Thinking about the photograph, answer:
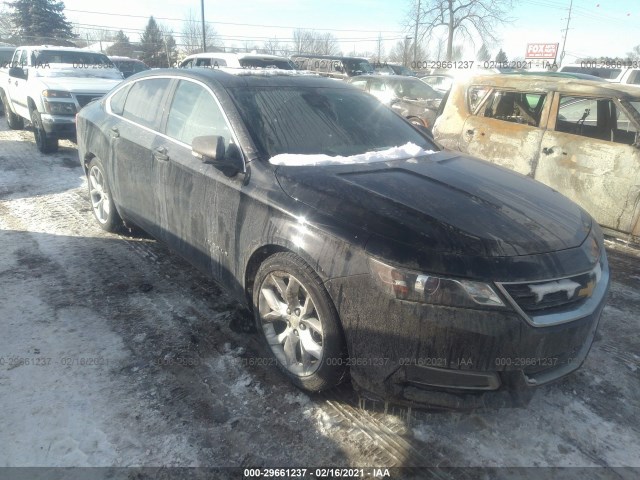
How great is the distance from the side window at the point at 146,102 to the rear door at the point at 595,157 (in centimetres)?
418

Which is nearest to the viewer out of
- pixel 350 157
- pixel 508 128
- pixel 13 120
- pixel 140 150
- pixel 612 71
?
pixel 350 157

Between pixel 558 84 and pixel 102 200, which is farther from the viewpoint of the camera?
pixel 558 84

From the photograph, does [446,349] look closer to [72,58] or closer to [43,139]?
[43,139]

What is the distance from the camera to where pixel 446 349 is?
2.12 metres

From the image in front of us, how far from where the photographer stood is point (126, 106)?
433cm

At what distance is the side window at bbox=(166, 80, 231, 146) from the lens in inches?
125

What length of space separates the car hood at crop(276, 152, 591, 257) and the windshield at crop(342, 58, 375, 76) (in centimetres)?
1623

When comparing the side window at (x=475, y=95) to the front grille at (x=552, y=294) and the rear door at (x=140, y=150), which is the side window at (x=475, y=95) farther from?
the front grille at (x=552, y=294)

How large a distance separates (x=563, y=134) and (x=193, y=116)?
4.14 meters

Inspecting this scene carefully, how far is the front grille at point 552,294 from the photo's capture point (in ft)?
6.92

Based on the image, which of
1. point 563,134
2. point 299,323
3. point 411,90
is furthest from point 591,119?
point 411,90

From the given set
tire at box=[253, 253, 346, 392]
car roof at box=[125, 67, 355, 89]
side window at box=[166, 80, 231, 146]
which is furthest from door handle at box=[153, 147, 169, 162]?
tire at box=[253, 253, 346, 392]

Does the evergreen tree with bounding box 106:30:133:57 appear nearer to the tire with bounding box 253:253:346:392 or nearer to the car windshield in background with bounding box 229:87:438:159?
the car windshield in background with bounding box 229:87:438:159

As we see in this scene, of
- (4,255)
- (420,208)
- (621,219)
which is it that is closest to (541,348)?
(420,208)
